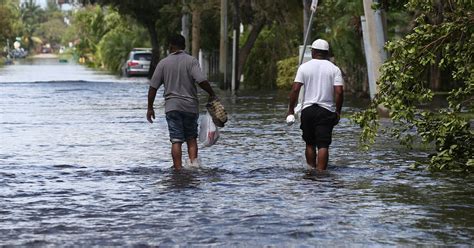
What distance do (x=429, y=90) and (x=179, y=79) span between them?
2.92 meters

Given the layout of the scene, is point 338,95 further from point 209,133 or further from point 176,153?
point 176,153

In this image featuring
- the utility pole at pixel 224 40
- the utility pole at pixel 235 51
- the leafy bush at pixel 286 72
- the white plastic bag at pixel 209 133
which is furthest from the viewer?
the utility pole at pixel 235 51

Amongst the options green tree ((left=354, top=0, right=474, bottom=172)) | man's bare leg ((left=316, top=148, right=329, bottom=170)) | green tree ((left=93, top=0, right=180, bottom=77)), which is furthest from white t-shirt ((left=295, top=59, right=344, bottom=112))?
green tree ((left=93, top=0, right=180, bottom=77))

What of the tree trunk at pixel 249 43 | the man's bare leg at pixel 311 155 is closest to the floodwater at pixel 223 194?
the man's bare leg at pixel 311 155

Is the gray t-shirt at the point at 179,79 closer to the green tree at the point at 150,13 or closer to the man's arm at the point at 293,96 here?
the man's arm at the point at 293,96

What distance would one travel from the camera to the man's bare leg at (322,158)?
528 inches

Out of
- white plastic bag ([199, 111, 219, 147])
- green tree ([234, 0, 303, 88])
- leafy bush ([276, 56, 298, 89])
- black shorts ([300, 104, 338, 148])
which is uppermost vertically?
green tree ([234, 0, 303, 88])

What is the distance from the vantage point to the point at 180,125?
45.3 feet

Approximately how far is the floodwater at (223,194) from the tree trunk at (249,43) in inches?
918

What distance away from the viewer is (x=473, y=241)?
8656mm

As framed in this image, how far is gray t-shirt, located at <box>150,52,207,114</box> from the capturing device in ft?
45.0

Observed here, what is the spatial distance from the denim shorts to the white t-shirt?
1.36 metres

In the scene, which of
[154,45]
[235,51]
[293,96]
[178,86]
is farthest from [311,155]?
[154,45]

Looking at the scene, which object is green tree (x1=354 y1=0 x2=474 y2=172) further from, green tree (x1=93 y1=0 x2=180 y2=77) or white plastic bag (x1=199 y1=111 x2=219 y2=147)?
green tree (x1=93 y1=0 x2=180 y2=77)
